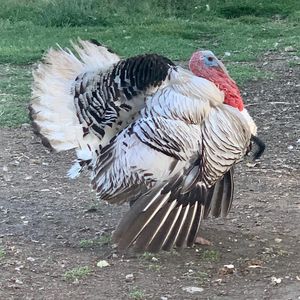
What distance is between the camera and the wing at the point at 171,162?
14.0 ft

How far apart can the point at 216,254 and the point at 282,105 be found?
3.57 meters

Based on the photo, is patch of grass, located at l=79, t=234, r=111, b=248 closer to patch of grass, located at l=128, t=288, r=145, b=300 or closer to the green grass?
patch of grass, located at l=128, t=288, r=145, b=300

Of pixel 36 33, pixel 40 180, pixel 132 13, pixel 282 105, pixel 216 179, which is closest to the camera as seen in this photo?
pixel 216 179

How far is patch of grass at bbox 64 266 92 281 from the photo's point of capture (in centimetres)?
442

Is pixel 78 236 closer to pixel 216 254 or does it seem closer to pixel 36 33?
pixel 216 254

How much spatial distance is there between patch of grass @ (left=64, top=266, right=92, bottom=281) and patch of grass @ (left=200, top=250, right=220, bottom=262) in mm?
642

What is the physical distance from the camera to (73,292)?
168 inches

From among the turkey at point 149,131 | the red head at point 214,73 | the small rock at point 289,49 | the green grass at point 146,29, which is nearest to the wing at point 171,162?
the turkey at point 149,131

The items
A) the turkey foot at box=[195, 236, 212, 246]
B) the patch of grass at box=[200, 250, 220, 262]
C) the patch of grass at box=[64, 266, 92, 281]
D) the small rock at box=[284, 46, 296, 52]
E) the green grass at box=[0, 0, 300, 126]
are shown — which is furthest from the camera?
the small rock at box=[284, 46, 296, 52]

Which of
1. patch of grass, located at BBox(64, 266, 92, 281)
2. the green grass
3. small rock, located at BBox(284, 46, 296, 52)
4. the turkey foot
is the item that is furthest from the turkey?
small rock, located at BBox(284, 46, 296, 52)

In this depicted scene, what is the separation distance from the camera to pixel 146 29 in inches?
507

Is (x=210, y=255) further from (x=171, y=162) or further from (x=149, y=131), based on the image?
(x=149, y=131)

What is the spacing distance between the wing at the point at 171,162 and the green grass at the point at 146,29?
13.0 feet

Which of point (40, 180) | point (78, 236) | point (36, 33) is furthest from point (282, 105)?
point (36, 33)
